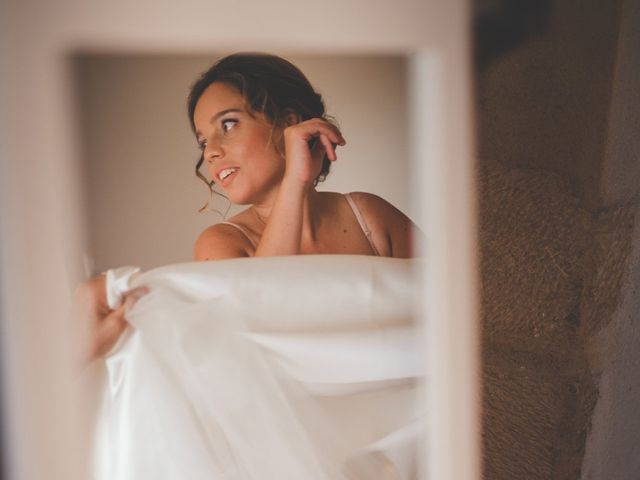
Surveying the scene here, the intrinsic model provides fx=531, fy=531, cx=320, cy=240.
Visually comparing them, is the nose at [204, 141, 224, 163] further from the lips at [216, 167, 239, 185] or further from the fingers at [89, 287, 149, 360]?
the fingers at [89, 287, 149, 360]

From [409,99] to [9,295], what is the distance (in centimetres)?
36

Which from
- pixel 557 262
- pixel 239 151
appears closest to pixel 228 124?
pixel 239 151

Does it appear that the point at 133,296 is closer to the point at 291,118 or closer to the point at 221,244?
the point at 221,244

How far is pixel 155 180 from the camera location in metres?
0.45

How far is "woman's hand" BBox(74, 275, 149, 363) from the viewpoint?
434 millimetres

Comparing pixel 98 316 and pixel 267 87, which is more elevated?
pixel 267 87

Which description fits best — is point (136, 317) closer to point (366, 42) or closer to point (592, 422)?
point (366, 42)

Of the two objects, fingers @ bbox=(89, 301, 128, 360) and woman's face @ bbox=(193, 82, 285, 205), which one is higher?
woman's face @ bbox=(193, 82, 285, 205)

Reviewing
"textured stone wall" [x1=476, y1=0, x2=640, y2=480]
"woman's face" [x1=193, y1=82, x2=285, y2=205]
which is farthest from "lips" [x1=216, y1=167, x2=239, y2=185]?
"textured stone wall" [x1=476, y1=0, x2=640, y2=480]

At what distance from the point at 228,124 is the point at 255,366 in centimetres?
22

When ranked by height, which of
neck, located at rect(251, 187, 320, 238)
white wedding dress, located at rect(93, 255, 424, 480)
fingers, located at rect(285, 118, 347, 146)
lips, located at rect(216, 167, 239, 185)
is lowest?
white wedding dress, located at rect(93, 255, 424, 480)

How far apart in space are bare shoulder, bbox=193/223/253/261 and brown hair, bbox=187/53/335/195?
0.04 metres

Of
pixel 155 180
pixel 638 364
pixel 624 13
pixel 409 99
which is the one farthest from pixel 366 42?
pixel 638 364

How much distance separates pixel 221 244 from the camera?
1.55ft
